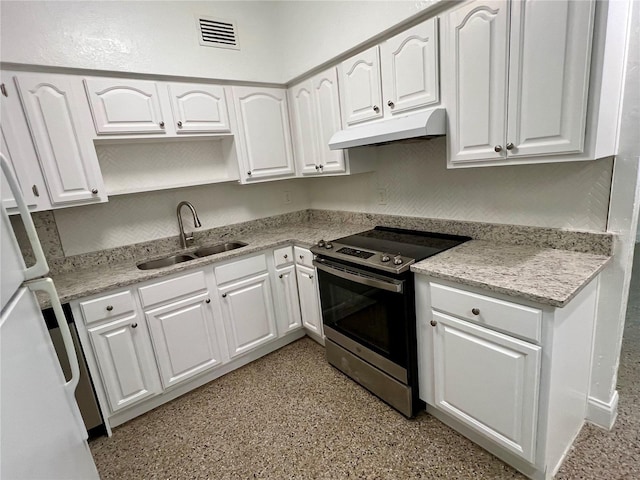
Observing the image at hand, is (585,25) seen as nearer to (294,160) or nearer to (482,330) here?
(482,330)

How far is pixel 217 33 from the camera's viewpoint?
2.51 meters

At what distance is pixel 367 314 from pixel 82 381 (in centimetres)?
167

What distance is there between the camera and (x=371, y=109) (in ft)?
6.73

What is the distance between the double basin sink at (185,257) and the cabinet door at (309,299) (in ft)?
1.75

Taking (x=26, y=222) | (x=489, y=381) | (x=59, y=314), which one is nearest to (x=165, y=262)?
(x=59, y=314)

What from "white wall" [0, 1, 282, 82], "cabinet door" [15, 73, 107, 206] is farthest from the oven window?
"white wall" [0, 1, 282, 82]

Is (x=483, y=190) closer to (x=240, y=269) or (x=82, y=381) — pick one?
(x=240, y=269)

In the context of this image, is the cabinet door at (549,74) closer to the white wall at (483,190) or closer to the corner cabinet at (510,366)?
the white wall at (483,190)

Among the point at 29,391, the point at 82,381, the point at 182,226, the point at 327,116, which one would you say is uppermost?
the point at 327,116

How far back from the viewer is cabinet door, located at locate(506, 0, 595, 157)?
47.8 inches

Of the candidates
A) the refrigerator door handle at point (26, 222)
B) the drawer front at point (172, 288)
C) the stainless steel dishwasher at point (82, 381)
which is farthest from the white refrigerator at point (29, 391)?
the drawer front at point (172, 288)

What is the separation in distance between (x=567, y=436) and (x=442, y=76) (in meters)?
1.86

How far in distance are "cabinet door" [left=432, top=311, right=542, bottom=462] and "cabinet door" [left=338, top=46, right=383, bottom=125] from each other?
1.30 meters

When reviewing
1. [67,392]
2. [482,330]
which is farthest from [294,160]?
[67,392]
